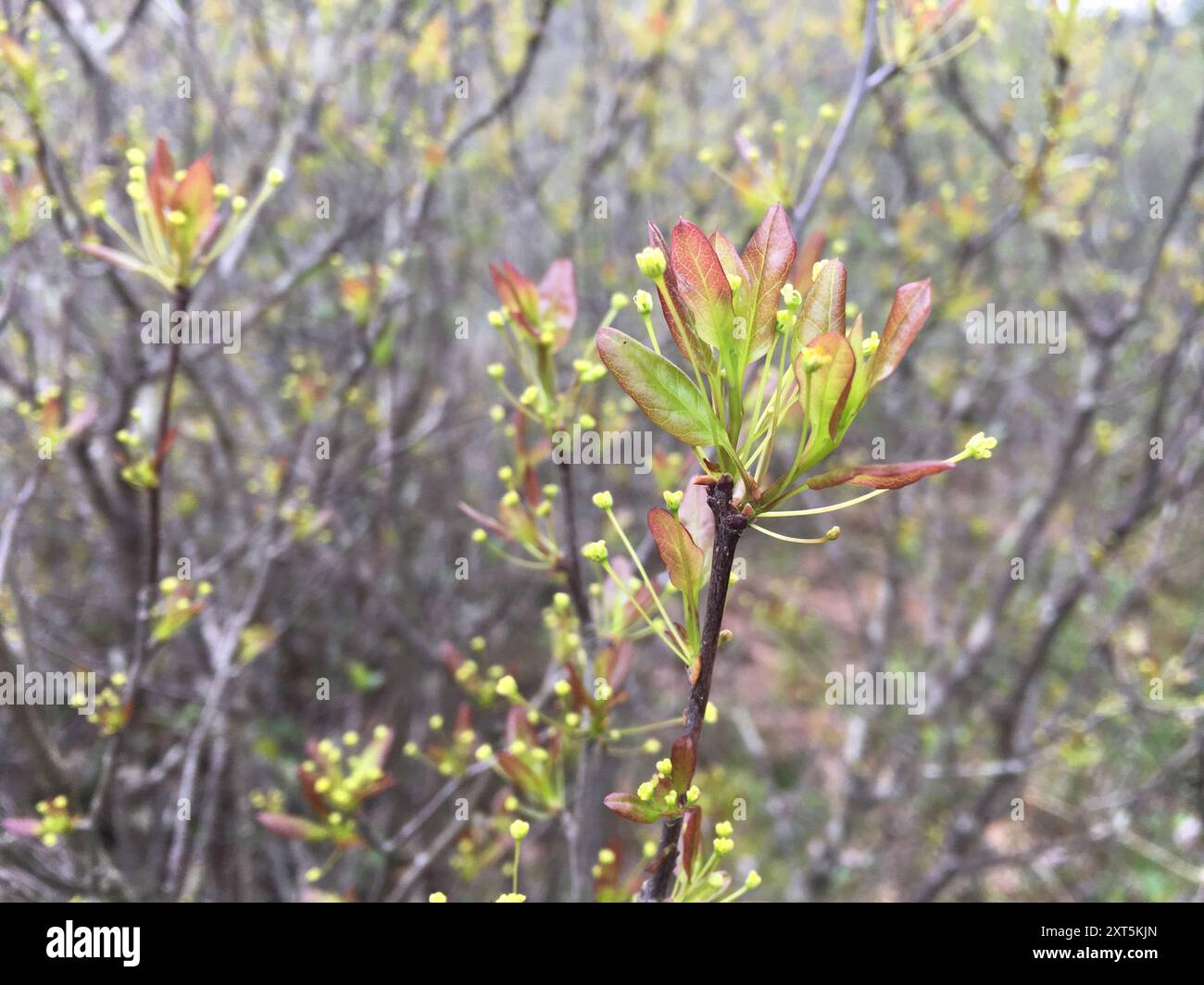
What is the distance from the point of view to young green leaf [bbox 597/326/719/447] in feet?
2.68

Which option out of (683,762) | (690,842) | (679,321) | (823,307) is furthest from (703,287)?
(690,842)

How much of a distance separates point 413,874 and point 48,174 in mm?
1943

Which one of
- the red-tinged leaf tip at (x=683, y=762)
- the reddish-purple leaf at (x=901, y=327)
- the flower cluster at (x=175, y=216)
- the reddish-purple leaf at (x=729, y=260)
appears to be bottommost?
the red-tinged leaf tip at (x=683, y=762)

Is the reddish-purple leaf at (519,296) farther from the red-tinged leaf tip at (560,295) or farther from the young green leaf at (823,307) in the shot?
the young green leaf at (823,307)

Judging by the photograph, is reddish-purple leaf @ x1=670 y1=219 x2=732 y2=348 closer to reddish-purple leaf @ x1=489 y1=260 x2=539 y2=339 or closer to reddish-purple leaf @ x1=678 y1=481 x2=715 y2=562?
reddish-purple leaf @ x1=678 y1=481 x2=715 y2=562

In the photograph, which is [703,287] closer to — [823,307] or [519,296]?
[823,307]

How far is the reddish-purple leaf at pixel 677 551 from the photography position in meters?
0.88

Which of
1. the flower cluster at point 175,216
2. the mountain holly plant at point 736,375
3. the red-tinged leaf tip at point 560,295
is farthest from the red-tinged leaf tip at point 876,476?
the flower cluster at point 175,216

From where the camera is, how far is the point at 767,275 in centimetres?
87

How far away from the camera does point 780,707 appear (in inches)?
255

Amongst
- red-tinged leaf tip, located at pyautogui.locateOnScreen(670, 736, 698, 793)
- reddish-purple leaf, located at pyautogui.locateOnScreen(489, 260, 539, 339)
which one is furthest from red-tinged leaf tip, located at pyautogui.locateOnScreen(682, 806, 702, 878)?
reddish-purple leaf, located at pyautogui.locateOnScreen(489, 260, 539, 339)
